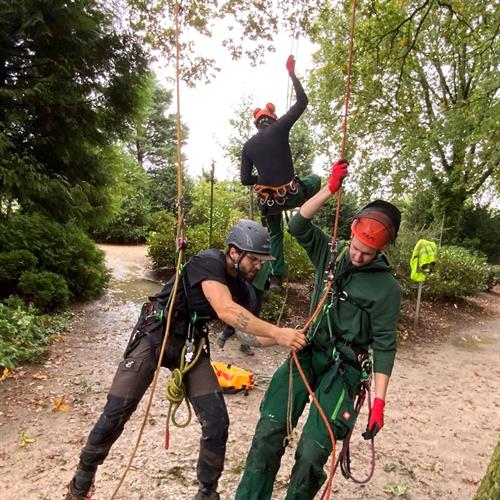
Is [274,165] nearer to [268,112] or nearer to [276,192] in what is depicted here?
[276,192]

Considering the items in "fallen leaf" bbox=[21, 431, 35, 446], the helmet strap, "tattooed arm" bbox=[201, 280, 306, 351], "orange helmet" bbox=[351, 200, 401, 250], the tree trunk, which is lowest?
"fallen leaf" bbox=[21, 431, 35, 446]

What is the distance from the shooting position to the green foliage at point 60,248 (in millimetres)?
6875

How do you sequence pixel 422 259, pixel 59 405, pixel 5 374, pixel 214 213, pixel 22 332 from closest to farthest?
1. pixel 59 405
2. pixel 5 374
3. pixel 22 332
4. pixel 422 259
5. pixel 214 213

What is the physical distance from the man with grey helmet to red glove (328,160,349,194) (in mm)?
548

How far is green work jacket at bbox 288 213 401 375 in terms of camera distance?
2.56 metres

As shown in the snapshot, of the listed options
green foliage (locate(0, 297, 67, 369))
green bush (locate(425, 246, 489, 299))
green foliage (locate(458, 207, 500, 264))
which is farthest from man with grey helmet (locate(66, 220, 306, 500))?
green foliage (locate(458, 207, 500, 264))

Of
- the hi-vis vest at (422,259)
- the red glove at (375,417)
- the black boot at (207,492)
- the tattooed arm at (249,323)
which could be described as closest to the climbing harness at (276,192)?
the tattooed arm at (249,323)

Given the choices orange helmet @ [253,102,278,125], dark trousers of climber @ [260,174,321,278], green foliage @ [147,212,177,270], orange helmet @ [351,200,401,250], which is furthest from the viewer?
green foliage @ [147,212,177,270]

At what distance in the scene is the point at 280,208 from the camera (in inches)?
168

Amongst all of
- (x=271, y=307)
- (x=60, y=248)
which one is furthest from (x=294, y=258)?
(x=60, y=248)

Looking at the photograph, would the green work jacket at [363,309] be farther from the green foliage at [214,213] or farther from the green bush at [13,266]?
the green bush at [13,266]

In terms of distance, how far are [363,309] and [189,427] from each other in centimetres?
262

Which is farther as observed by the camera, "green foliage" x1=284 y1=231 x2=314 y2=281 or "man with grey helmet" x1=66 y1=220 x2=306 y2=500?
"green foliage" x1=284 y1=231 x2=314 y2=281

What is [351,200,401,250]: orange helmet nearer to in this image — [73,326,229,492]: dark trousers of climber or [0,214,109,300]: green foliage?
[73,326,229,492]: dark trousers of climber
